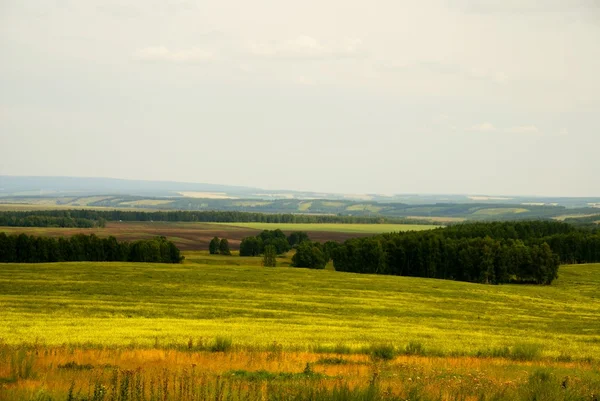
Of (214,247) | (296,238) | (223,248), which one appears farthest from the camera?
(296,238)

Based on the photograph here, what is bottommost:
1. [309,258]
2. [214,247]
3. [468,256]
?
[214,247]

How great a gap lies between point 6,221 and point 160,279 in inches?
5662

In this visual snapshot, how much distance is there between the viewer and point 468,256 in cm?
9262

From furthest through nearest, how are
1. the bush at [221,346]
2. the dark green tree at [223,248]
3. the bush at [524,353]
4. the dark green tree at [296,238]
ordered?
the dark green tree at [296,238], the dark green tree at [223,248], the bush at [524,353], the bush at [221,346]

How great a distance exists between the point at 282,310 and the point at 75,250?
5883cm

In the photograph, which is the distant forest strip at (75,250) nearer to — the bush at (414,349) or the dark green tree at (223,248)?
the dark green tree at (223,248)

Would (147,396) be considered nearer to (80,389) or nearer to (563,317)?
(80,389)

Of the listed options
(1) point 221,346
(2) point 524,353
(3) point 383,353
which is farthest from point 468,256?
(1) point 221,346

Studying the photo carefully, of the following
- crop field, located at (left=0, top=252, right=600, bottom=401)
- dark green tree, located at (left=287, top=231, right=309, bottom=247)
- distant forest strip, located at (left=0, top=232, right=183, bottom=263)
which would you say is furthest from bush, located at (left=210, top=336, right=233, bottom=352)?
dark green tree, located at (left=287, top=231, right=309, bottom=247)

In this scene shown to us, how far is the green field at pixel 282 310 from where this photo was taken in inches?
1174

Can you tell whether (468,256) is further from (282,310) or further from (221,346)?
(221,346)

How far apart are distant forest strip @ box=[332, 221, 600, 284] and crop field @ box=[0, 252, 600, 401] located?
1129 centimetres

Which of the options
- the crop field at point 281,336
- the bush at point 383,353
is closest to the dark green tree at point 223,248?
the crop field at point 281,336

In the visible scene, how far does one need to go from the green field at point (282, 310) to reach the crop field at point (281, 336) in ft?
0.54
